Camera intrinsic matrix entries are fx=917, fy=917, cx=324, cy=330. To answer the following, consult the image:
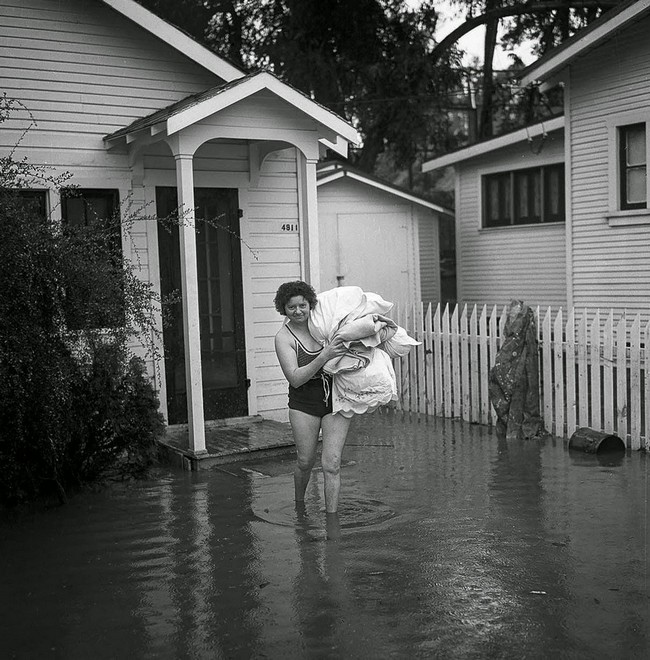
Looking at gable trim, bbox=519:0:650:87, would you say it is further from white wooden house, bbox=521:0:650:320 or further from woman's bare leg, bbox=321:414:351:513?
woman's bare leg, bbox=321:414:351:513

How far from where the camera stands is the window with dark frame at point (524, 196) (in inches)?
728

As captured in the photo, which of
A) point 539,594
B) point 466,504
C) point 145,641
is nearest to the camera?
point 145,641

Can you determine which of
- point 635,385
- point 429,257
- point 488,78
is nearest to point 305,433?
point 635,385

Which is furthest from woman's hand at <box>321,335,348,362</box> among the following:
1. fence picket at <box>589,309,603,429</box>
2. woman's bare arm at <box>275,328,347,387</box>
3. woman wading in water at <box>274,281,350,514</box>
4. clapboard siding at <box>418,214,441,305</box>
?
clapboard siding at <box>418,214,441,305</box>

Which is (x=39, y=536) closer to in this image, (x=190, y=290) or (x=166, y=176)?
(x=190, y=290)

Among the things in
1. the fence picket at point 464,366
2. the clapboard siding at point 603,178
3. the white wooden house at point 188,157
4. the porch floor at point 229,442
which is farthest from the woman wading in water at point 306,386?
the clapboard siding at point 603,178

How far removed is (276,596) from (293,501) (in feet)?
7.85

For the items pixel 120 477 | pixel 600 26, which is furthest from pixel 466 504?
pixel 600 26

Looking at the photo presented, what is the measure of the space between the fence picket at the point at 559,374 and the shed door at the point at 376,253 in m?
7.81

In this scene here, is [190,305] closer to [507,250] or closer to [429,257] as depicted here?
[507,250]

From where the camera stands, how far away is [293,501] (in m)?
7.79

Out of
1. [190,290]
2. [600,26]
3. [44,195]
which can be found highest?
[600,26]

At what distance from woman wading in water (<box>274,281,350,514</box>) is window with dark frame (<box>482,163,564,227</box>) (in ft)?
42.0

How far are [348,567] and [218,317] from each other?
5.51m
